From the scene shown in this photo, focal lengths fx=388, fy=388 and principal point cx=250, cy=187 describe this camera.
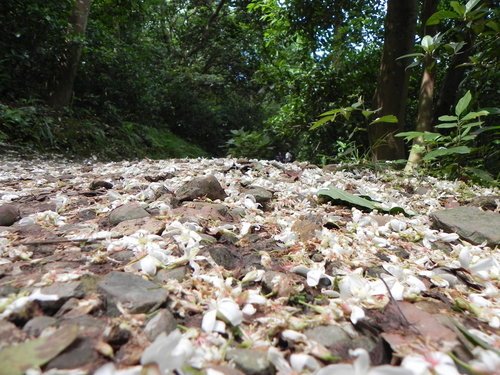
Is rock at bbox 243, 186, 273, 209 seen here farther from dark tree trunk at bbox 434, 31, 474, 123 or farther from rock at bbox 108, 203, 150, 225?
dark tree trunk at bbox 434, 31, 474, 123

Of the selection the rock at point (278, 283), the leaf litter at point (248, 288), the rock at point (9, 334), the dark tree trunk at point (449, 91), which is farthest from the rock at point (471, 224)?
the dark tree trunk at point (449, 91)

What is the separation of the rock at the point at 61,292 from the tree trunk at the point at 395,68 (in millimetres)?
3309

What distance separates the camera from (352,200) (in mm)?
2008

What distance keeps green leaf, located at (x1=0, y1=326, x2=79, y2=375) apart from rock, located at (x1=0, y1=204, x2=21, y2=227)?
1.04 m

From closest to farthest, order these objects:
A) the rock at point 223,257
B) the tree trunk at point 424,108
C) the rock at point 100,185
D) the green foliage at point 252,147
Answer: the rock at point 223,257
the rock at point 100,185
the tree trunk at point 424,108
the green foliage at point 252,147

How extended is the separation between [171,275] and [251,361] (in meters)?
0.41

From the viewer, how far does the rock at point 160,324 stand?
817 mm

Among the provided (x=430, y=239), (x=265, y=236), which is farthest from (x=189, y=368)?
(x=430, y=239)

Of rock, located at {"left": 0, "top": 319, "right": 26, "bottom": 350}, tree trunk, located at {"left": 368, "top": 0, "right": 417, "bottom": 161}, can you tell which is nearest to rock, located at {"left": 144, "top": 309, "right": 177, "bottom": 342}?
rock, located at {"left": 0, "top": 319, "right": 26, "bottom": 350}

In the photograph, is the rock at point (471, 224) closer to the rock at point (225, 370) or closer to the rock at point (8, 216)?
the rock at point (225, 370)

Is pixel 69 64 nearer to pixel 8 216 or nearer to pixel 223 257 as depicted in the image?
pixel 8 216

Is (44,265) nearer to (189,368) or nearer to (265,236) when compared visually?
(189,368)

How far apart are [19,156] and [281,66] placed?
4425mm

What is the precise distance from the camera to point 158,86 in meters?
11.0
